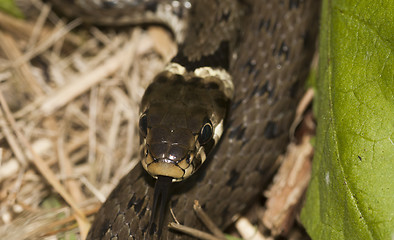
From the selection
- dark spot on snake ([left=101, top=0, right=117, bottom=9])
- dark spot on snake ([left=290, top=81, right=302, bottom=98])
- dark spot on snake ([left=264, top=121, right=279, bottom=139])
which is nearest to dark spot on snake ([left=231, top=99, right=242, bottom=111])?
dark spot on snake ([left=264, top=121, right=279, bottom=139])

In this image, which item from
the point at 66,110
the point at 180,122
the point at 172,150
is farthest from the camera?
the point at 66,110

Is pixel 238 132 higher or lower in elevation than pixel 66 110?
higher

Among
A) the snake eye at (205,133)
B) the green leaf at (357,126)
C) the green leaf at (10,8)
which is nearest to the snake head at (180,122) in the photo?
the snake eye at (205,133)

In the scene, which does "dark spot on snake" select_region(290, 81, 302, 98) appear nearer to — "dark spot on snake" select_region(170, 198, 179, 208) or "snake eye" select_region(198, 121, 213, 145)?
"snake eye" select_region(198, 121, 213, 145)

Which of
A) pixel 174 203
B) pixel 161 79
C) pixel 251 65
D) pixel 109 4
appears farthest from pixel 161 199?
pixel 109 4

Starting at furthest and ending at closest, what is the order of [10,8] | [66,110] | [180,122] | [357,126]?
[10,8] → [66,110] → [180,122] → [357,126]

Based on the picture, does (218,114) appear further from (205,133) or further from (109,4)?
(109,4)
